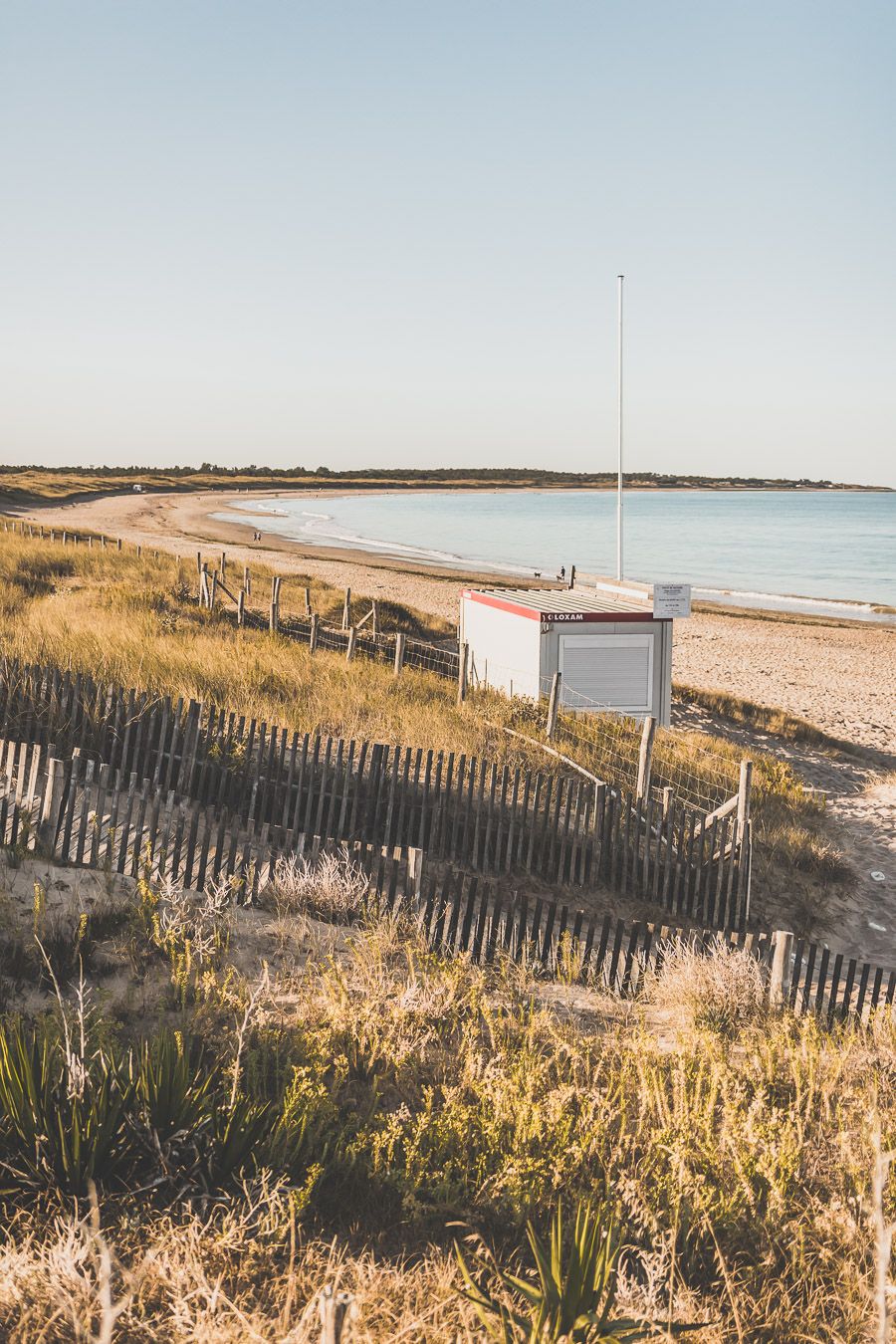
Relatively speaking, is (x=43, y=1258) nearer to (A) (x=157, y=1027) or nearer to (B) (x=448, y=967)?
(A) (x=157, y=1027)

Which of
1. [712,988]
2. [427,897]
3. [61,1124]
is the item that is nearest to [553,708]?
[427,897]

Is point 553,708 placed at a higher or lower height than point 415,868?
higher

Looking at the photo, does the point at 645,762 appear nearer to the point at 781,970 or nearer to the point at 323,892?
the point at 781,970

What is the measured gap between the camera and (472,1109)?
14.9 feet

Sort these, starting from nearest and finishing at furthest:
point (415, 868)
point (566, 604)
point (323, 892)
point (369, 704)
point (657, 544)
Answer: point (323, 892)
point (415, 868)
point (369, 704)
point (566, 604)
point (657, 544)

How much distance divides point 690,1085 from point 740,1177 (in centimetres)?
101

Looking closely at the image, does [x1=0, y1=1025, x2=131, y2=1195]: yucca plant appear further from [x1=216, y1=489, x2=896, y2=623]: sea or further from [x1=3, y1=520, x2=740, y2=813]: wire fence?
[x1=216, y1=489, x2=896, y2=623]: sea

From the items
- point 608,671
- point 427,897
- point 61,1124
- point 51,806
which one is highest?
point 608,671

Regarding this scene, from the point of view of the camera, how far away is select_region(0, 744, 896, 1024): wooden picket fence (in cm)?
701

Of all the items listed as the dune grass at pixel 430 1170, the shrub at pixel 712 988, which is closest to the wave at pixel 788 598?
the shrub at pixel 712 988

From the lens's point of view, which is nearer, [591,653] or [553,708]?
[553,708]

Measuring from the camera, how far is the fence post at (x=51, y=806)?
7258 mm

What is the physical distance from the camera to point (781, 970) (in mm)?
6812

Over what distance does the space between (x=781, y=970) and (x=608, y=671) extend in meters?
9.45
